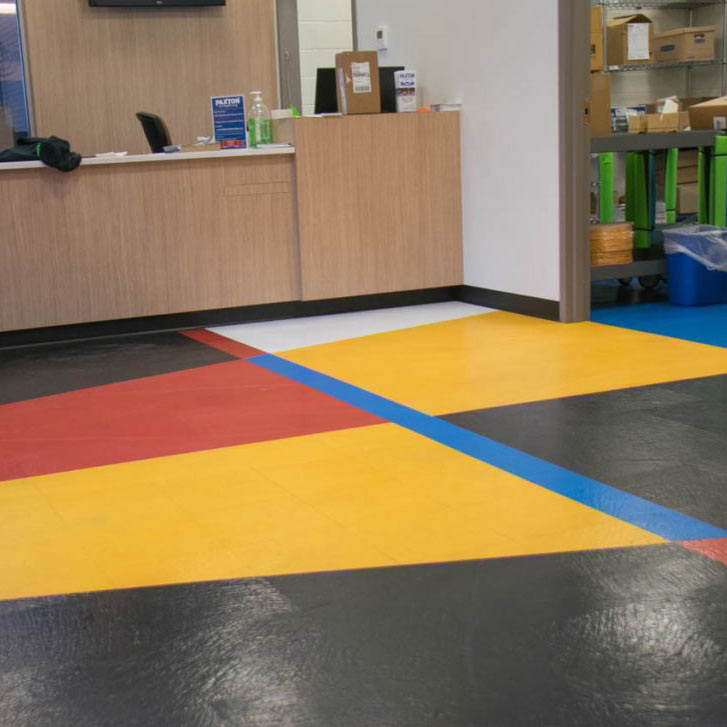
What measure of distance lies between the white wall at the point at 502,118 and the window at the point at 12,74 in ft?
9.38

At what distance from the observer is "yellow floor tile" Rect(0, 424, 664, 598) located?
7.80ft

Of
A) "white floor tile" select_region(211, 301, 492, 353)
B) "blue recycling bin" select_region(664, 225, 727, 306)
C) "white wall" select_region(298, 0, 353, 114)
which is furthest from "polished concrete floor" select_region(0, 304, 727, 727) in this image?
"white wall" select_region(298, 0, 353, 114)

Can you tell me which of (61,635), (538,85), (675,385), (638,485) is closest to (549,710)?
(61,635)

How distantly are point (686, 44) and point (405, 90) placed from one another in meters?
3.41

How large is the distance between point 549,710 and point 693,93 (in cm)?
820

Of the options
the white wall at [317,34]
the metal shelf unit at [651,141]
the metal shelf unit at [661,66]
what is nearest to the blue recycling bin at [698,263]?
the metal shelf unit at [651,141]

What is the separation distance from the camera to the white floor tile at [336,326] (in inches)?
208

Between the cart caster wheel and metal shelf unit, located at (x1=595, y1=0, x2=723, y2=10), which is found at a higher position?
metal shelf unit, located at (x1=595, y1=0, x2=723, y2=10)

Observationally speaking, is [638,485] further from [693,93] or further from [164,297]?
[693,93]

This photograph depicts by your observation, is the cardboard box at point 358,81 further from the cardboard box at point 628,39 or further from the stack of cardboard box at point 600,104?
the cardboard box at point 628,39

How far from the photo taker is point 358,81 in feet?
19.5

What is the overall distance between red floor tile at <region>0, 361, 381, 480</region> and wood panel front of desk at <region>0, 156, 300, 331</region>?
127cm

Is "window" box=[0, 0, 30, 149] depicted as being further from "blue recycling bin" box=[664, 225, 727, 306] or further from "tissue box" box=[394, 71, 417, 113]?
"blue recycling bin" box=[664, 225, 727, 306]

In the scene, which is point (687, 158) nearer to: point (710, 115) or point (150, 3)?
point (710, 115)
